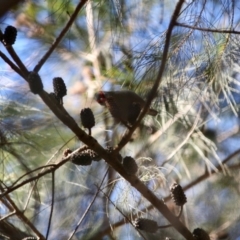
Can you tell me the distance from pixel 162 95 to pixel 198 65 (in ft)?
0.33

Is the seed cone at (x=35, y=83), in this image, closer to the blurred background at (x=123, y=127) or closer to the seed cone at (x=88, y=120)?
the seed cone at (x=88, y=120)

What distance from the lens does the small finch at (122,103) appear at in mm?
1051

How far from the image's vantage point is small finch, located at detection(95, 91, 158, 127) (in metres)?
1.05

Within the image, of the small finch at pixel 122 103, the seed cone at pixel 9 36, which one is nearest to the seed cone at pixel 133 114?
the small finch at pixel 122 103

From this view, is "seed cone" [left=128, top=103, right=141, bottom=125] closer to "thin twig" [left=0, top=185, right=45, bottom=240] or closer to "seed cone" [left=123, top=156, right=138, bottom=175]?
"seed cone" [left=123, top=156, right=138, bottom=175]

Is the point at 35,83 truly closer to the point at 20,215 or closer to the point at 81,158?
the point at 81,158

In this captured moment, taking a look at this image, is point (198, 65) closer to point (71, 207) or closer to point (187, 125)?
point (187, 125)

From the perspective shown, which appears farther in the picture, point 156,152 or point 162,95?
point 156,152

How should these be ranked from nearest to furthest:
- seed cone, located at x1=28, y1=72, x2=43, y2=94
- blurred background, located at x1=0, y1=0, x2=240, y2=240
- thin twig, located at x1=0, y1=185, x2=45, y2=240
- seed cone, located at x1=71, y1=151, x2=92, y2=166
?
seed cone, located at x1=28, y1=72, x2=43, y2=94 → seed cone, located at x1=71, y1=151, x2=92, y2=166 → thin twig, located at x1=0, y1=185, x2=45, y2=240 → blurred background, located at x1=0, y1=0, x2=240, y2=240

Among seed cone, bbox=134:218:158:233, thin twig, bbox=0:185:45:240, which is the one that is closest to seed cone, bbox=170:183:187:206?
seed cone, bbox=134:218:158:233

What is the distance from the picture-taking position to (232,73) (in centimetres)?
141

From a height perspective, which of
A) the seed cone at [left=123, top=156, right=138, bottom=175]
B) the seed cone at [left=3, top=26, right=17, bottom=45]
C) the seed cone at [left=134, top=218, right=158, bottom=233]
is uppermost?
the seed cone at [left=3, top=26, right=17, bottom=45]

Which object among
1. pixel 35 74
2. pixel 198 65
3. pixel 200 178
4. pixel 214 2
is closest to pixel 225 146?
pixel 200 178

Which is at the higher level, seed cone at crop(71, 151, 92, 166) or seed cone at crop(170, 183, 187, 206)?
seed cone at crop(71, 151, 92, 166)
